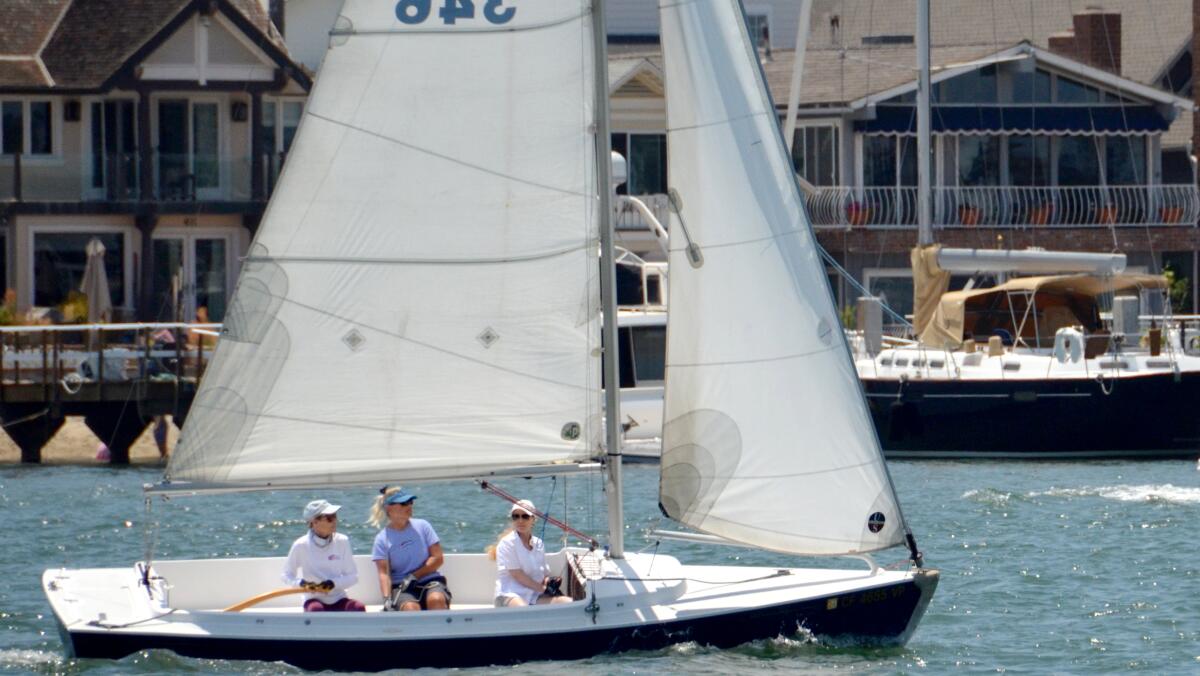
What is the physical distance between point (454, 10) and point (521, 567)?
11.8 feet

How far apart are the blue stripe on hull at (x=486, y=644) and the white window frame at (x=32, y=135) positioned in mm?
27679

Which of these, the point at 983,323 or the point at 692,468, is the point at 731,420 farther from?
the point at 983,323

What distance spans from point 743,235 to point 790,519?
1869 mm

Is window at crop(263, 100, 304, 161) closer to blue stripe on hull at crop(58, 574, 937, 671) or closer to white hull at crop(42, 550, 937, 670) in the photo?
white hull at crop(42, 550, 937, 670)

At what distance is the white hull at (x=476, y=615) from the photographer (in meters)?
13.0

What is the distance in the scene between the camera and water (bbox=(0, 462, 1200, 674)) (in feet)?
46.4

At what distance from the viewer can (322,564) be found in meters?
13.7

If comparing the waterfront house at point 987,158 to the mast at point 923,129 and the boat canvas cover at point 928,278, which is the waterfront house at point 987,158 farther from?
the boat canvas cover at point 928,278

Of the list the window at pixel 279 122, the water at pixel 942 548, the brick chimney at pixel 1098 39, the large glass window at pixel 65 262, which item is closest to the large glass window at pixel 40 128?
the large glass window at pixel 65 262

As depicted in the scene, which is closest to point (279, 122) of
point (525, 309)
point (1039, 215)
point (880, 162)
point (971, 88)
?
point (880, 162)

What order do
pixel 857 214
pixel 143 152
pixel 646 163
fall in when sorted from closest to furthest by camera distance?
pixel 143 152 < pixel 857 214 < pixel 646 163

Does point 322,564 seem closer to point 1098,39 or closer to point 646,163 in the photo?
point 646,163

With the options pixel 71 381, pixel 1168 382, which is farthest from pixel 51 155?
pixel 1168 382

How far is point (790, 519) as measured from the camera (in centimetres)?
1383
